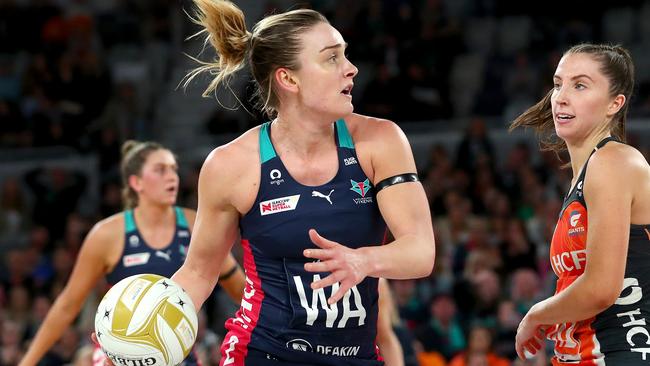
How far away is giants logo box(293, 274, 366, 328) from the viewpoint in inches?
145

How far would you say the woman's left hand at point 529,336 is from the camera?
12.4 feet

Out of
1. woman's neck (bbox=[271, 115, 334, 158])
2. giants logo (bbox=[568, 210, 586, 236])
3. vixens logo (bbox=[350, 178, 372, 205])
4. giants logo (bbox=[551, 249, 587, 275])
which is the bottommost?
giants logo (bbox=[551, 249, 587, 275])

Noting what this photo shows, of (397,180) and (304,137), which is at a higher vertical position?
(304,137)

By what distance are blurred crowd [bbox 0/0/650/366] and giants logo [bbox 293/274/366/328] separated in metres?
4.27

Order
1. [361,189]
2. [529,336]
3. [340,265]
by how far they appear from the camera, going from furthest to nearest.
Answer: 1. [529,336]
2. [361,189]
3. [340,265]

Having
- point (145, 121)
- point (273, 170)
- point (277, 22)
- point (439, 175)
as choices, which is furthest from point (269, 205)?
point (145, 121)

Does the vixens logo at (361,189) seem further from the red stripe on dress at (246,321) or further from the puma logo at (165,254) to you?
the puma logo at (165,254)

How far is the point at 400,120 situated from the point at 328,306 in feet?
28.6

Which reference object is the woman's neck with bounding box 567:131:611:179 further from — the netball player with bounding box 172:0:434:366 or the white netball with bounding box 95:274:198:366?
the white netball with bounding box 95:274:198:366

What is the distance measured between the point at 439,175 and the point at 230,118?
2.84 m

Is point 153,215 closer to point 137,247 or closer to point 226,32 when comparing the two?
point 137,247

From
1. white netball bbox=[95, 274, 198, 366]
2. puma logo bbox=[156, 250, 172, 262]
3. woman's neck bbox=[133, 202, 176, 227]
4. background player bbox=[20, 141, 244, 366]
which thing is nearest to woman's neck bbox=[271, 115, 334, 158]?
white netball bbox=[95, 274, 198, 366]

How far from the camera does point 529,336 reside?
384cm

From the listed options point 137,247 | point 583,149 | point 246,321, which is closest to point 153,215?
point 137,247
